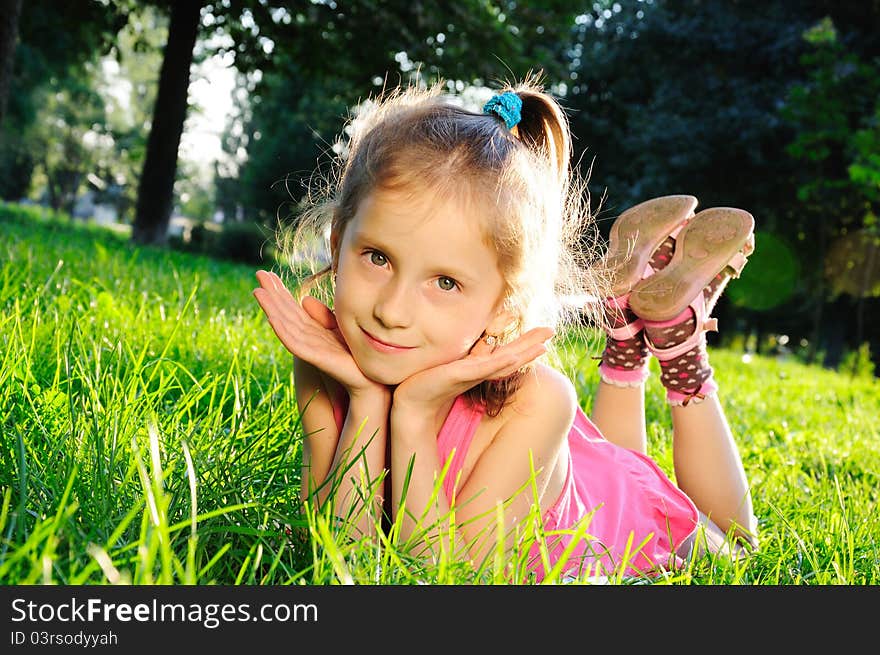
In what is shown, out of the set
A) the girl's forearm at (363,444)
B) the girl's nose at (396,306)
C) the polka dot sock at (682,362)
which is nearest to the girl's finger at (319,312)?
the girl's forearm at (363,444)

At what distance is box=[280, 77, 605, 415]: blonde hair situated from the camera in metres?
1.96

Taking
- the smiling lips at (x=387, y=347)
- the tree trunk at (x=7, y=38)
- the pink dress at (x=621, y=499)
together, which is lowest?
the pink dress at (x=621, y=499)

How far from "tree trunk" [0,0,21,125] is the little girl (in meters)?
7.34

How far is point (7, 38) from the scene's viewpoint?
8.51 m

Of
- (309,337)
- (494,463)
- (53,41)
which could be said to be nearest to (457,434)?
(494,463)

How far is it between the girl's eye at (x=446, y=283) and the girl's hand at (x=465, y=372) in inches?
6.6

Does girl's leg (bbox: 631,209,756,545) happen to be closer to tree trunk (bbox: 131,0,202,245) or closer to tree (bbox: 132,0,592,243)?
tree (bbox: 132,0,592,243)

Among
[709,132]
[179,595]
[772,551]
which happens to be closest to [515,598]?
[179,595]

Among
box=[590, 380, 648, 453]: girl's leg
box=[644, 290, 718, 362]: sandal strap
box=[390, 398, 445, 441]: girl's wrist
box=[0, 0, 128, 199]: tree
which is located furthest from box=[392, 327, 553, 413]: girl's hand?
box=[0, 0, 128, 199]: tree

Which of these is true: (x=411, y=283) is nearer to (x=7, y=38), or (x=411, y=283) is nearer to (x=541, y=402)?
(x=541, y=402)

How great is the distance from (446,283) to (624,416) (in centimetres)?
158

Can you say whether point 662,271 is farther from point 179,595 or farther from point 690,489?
point 179,595

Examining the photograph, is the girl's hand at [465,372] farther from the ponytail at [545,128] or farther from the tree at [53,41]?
the tree at [53,41]

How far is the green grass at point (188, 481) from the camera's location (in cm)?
138
